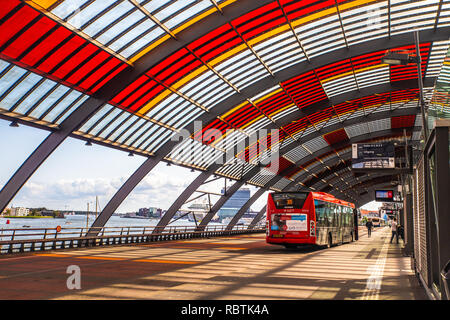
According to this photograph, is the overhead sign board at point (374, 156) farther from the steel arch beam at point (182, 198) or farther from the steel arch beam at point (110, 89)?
the steel arch beam at point (182, 198)

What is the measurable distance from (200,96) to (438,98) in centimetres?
2003

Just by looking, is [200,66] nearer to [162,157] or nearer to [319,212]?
[162,157]

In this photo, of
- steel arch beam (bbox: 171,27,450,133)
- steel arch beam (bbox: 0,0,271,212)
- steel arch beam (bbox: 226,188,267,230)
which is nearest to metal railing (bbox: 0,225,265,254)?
steel arch beam (bbox: 226,188,267,230)

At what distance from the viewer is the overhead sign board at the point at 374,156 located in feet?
70.5

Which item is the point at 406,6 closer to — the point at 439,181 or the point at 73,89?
the point at 73,89

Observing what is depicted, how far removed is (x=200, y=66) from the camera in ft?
73.5

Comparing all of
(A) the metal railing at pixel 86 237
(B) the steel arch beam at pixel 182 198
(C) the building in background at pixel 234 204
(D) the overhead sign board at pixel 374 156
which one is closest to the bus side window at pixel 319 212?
(D) the overhead sign board at pixel 374 156

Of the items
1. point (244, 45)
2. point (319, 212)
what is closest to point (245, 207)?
point (319, 212)

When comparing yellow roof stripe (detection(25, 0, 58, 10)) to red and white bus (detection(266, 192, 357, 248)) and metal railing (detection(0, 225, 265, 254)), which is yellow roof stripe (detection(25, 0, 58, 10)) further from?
red and white bus (detection(266, 192, 357, 248))

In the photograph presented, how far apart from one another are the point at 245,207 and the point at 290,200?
2720 centimetres

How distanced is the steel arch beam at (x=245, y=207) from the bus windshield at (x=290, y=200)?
2521 centimetres
